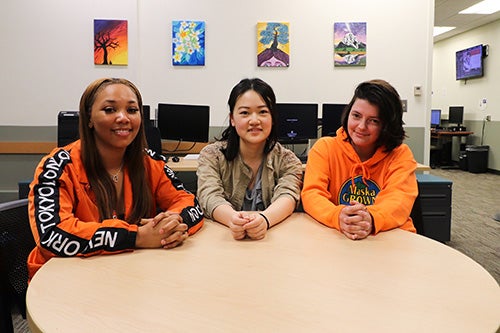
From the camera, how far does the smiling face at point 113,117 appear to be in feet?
4.62

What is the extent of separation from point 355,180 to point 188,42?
9.62 feet

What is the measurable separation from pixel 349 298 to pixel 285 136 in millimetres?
3011

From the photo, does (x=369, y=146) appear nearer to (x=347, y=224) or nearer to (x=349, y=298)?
(x=347, y=224)

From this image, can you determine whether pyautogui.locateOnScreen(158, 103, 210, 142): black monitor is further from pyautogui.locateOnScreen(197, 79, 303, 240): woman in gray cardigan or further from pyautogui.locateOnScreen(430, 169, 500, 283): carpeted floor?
pyautogui.locateOnScreen(430, 169, 500, 283): carpeted floor

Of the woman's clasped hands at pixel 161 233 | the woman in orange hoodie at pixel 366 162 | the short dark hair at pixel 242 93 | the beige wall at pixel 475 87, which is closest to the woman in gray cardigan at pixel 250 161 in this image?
the short dark hair at pixel 242 93

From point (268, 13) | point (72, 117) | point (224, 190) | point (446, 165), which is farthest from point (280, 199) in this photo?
point (446, 165)

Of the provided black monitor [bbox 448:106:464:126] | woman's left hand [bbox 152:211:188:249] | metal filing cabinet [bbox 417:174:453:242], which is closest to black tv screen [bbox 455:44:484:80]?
black monitor [bbox 448:106:464:126]

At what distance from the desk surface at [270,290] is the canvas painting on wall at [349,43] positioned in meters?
3.29

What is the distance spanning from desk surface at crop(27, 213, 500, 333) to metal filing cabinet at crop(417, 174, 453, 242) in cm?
230

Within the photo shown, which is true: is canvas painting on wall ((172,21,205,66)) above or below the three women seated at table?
above

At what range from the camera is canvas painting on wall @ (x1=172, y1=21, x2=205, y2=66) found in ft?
13.6

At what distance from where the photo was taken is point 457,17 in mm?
7508

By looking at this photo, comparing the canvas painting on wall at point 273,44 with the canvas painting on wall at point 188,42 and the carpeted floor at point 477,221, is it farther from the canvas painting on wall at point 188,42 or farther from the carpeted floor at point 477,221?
the carpeted floor at point 477,221

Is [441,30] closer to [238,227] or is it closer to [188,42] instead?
[188,42]
